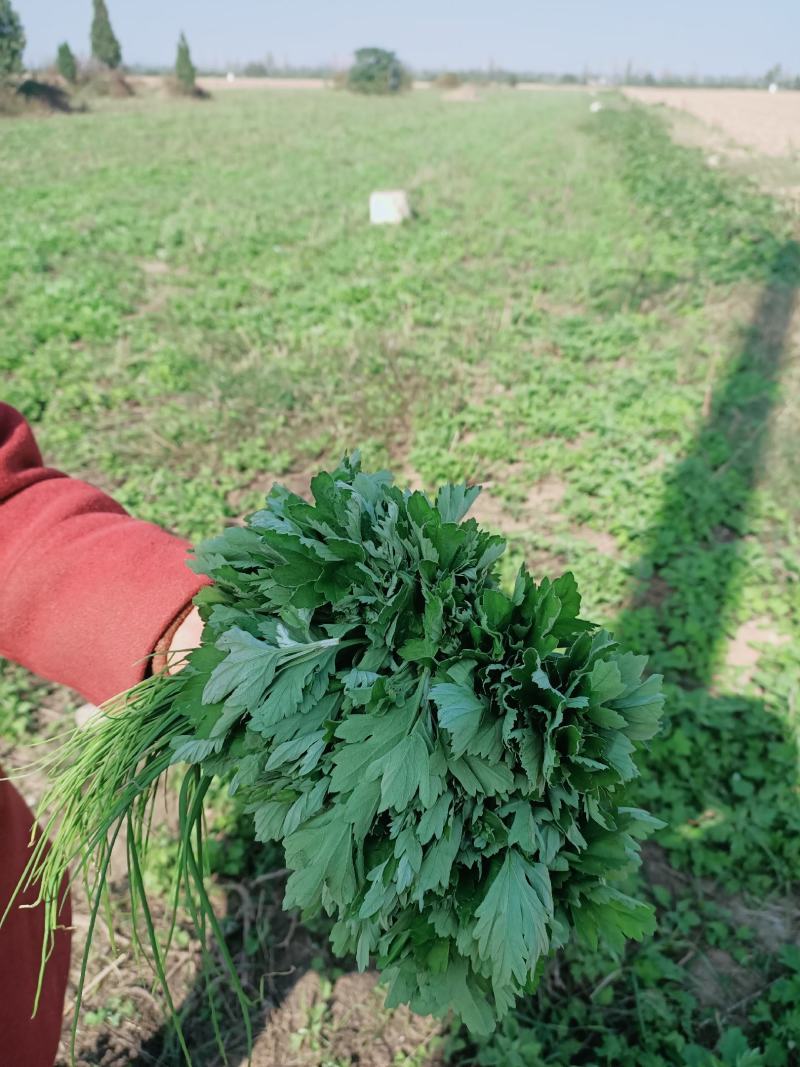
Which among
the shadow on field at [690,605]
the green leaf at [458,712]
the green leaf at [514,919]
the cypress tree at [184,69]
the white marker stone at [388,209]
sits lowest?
the shadow on field at [690,605]

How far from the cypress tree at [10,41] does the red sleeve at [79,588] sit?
33.7 m

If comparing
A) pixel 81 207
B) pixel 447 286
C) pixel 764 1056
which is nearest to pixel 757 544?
pixel 764 1056

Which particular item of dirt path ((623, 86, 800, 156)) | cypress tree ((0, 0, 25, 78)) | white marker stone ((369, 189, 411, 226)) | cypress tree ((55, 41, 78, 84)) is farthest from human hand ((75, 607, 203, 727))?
cypress tree ((55, 41, 78, 84))

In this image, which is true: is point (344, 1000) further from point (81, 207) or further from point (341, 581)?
point (81, 207)

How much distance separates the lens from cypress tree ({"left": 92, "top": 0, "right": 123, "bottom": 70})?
1575 inches

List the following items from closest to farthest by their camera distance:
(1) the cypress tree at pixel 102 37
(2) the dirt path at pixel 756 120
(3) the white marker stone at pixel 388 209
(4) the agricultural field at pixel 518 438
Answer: (4) the agricultural field at pixel 518 438
(3) the white marker stone at pixel 388 209
(2) the dirt path at pixel 756 120
(1) the cypress tree at pixel 102 37

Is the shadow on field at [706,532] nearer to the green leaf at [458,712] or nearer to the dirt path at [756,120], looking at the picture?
the green leaf at [458,712]

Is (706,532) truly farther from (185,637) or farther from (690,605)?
(185,637)

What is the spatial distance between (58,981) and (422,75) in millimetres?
76137

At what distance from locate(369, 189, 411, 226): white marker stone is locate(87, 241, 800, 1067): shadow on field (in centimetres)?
561

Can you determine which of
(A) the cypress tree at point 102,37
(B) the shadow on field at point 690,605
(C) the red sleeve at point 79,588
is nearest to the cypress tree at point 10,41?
(A) the cypress tree at point 102,37

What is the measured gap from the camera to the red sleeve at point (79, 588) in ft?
4.98

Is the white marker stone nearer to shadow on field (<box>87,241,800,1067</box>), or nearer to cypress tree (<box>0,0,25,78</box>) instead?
shadow on field (<box>87,241,800,1067</box>)

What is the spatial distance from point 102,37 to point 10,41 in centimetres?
1460
